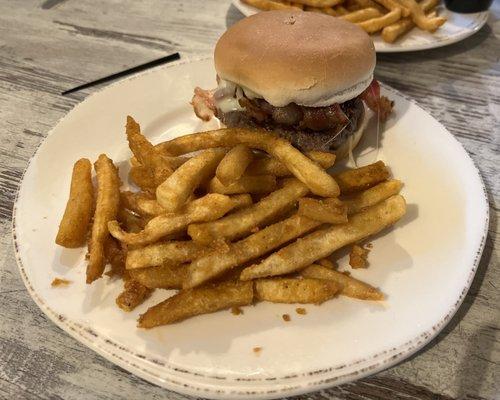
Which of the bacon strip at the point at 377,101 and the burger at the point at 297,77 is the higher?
the burger at the point at 297,77

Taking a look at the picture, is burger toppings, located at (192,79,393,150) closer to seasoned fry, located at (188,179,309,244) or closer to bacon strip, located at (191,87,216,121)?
bacon strip, located at (191,87,216,121)

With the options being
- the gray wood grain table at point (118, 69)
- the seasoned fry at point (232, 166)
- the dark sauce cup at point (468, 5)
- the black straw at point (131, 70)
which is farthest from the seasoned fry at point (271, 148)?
the dark sauce cup at point (468, 5)

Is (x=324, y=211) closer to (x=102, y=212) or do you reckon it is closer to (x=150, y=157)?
(x=150, y=157)

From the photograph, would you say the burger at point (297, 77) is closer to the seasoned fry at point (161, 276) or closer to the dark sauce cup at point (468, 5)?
the seasoned fry at point (161, 276)

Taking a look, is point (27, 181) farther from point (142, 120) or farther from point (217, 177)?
point (217, 177)

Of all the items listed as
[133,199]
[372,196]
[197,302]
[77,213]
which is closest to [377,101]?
[372,196]

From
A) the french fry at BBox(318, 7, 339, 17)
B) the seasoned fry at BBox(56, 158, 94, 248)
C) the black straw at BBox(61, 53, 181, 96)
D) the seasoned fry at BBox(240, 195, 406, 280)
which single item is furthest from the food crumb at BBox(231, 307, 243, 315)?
the french fry at BBox(318, 7, 339, 17)

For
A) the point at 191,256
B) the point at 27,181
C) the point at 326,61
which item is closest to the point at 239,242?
the point at 191,256
